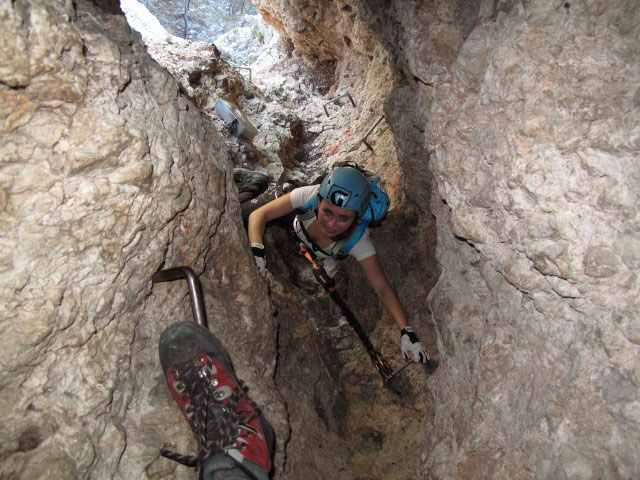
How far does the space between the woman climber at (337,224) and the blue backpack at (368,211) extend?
1 centimetres

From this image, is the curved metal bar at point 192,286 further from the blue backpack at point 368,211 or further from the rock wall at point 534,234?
the blue backpack at point 368,211

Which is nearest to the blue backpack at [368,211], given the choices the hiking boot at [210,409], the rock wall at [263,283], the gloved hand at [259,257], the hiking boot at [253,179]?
the hiking boot at [253,179]

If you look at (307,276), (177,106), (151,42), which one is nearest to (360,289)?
(307,276)

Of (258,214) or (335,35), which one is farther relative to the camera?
(335,35)

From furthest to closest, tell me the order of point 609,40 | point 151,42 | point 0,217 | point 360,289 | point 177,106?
point 151,42 < point 360,289 < point 177,106 < point 609,40 < point 0,217

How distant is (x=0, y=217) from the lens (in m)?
1.44

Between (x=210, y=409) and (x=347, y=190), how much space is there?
2.06 meters

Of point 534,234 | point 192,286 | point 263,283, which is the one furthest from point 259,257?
point 534,234

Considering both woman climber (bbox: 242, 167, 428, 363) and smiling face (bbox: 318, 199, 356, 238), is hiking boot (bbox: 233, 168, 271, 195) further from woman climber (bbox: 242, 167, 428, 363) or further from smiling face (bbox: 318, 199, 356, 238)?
smiling face (bbox: 318, 199, 356, 238)

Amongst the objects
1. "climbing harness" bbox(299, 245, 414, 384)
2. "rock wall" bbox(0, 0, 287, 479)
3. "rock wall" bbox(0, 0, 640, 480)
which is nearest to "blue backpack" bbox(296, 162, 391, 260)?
"climbing harness" bbox(299, 245, 414, 384)

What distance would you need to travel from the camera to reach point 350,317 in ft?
12.7

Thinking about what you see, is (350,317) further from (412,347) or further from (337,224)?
(337,224)

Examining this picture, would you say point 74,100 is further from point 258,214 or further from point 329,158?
point 329,158

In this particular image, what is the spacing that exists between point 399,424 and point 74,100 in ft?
10.5
